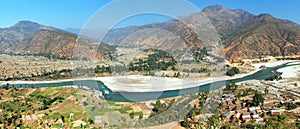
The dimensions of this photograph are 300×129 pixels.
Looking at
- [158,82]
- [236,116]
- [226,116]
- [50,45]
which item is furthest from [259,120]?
[50,45]

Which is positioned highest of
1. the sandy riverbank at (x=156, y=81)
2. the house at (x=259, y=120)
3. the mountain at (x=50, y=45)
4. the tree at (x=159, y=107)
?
the mountain at (x=50, y=45)

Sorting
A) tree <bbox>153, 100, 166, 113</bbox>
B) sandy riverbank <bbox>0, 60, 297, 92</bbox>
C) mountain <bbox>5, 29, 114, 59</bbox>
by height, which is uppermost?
mountain <bbox>5, 29, 114, 59</bbox>

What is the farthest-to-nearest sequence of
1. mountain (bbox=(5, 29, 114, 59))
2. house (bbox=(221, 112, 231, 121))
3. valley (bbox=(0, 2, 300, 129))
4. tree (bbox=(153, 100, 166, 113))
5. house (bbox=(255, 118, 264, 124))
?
1. mountain (bbox=(5, 29, 114, 59))
2. house (bbox=(221, 112, 231, 121))
3. house (bbox=(255, 118, 264, 124))
4. tree (bbox=(153, 100, 166, 113))
5. valley (bbox=(0, 2, 300, 129))

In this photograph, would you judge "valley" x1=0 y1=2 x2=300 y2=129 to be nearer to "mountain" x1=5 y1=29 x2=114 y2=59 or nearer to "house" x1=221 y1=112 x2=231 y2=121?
"house" x1=221 y1=112 x2=231 y2=121

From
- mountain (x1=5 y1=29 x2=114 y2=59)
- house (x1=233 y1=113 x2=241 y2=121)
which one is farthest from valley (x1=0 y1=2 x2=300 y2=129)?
mountain (x1=5 y1=29 x2=114 y2=59)

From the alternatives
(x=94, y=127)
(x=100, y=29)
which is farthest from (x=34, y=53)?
(x=100, y=29)

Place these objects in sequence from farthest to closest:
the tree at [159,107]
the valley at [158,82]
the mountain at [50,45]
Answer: the mountain at [50,45], the tree at [159,107], the valley at [158,82]

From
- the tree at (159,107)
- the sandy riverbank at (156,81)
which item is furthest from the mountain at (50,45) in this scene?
the tree at (159,107)

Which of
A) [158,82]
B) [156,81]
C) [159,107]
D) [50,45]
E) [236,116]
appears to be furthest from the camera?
[50,45]

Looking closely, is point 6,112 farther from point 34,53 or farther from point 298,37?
point 298,37

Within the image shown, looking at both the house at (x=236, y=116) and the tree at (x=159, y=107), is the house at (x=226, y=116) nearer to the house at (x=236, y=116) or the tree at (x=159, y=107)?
the house at (x=236, y=116)

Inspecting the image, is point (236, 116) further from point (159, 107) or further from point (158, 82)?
point (159, 107)
